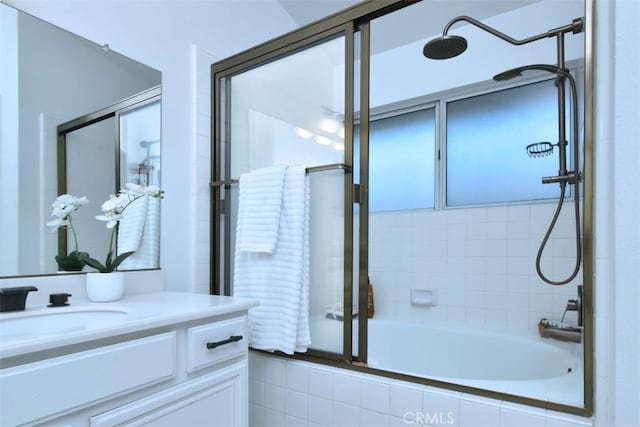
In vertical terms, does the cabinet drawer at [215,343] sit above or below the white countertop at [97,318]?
below

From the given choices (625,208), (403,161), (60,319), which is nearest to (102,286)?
(60,319)

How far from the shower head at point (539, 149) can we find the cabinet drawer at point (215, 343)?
178 centimetres

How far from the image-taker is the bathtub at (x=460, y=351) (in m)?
1.56

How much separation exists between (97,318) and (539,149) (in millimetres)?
2255

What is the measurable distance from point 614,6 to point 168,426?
1488 millimetres

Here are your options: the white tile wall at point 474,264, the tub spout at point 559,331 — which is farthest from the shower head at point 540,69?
the tub spout at point 559,331

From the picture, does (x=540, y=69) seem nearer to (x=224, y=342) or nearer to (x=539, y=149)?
(x=539, y=149)

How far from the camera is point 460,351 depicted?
2.16m

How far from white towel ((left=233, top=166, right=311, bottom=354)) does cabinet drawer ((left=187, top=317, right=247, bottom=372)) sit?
22 centimetres

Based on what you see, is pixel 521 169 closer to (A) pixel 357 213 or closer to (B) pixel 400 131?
(B) pixel 400 131

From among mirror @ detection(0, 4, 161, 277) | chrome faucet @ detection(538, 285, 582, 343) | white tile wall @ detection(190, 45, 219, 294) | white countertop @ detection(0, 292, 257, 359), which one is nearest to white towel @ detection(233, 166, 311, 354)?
white countertop @ detection(0, 292, 257, 359)

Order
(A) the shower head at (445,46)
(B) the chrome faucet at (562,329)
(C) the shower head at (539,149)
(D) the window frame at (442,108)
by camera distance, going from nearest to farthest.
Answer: (A) the shower head at (445,46), (B) the chrome faucet at (562,329), (C) the shower head at (539,149), (D) the window frame at (442,108)

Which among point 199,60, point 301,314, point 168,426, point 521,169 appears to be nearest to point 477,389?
point 301,314

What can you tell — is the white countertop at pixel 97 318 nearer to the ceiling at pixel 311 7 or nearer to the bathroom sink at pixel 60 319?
the bathroom sink at pixel 60 319
